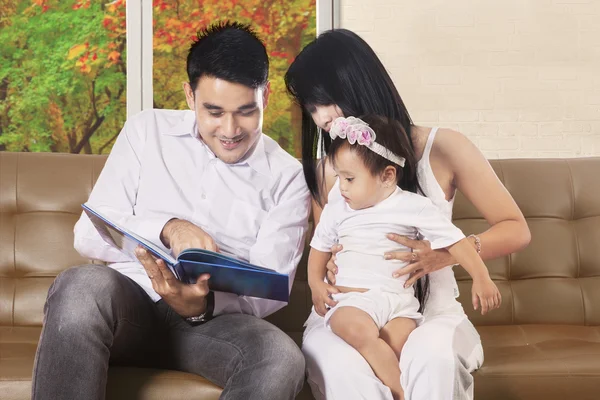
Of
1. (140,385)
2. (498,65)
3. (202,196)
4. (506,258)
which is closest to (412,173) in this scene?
(202,196)

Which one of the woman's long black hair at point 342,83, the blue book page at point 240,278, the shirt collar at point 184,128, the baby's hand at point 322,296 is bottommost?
the baby's hand at point 322,296

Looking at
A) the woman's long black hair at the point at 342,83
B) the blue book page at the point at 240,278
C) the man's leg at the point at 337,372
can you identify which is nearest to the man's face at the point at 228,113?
the woman's long black hair at the point at 342,83

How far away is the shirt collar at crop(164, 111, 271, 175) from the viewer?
213 centimetres

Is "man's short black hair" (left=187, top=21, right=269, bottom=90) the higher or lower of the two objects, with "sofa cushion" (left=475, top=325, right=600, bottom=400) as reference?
higher

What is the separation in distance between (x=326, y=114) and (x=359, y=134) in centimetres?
26

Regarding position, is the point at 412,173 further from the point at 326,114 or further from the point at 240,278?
the point at 240,278

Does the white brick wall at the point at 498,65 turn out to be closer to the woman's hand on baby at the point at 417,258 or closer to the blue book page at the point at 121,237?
the woman's hand on baby at the point at 417,258

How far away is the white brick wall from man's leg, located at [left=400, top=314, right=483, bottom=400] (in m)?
2.53

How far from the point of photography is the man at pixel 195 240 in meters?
1.60

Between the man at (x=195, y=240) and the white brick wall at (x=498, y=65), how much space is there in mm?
2089

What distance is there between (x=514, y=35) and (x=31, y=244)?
9.11 feet

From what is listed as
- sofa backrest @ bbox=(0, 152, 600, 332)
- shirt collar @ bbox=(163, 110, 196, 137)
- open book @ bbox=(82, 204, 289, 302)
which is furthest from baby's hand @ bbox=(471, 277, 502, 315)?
shirt collar @ bbox=(163, 110, 196, 137)

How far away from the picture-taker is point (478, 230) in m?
2.53

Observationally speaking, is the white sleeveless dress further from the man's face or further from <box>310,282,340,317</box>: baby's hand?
the man's face
